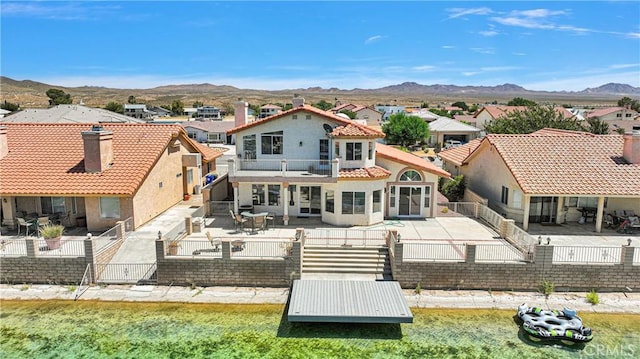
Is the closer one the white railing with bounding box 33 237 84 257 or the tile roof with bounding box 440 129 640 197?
the white railing with bounding box 33 237 84 257

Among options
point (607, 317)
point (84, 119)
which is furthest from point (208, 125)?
point (607, 317)

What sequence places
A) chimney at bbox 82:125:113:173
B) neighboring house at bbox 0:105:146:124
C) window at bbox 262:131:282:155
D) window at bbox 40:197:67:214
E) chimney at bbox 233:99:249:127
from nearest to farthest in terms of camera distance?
chimney at bbox 82:125:113:173
window at bbox 40:197:67:214
window at bbox 262:131:282:155
chimney at bbox 233:99:249:127
neighboring house at bbox 0:105:146:124

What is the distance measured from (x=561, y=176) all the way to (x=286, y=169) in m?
14.8

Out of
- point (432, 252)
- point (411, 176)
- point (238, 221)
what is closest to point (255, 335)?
point (432, 252)

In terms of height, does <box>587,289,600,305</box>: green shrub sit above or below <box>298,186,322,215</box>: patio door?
below

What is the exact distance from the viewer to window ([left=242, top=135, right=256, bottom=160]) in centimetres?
2588

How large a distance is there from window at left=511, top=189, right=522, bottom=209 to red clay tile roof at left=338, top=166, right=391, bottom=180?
23.7ft

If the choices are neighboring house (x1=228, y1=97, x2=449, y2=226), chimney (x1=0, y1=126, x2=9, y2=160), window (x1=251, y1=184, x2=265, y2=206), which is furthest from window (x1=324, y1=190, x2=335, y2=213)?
chimney (x1=0, y1=126, x2=9, y2=160)

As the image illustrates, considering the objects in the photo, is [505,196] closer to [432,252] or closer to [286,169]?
[432,252]

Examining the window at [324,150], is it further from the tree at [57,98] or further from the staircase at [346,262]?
the tree at [57,98]

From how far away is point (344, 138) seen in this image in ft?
80.1

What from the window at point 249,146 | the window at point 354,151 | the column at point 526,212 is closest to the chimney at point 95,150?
the window at point 249,146

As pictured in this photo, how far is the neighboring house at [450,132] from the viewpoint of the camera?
67375 millimetres
